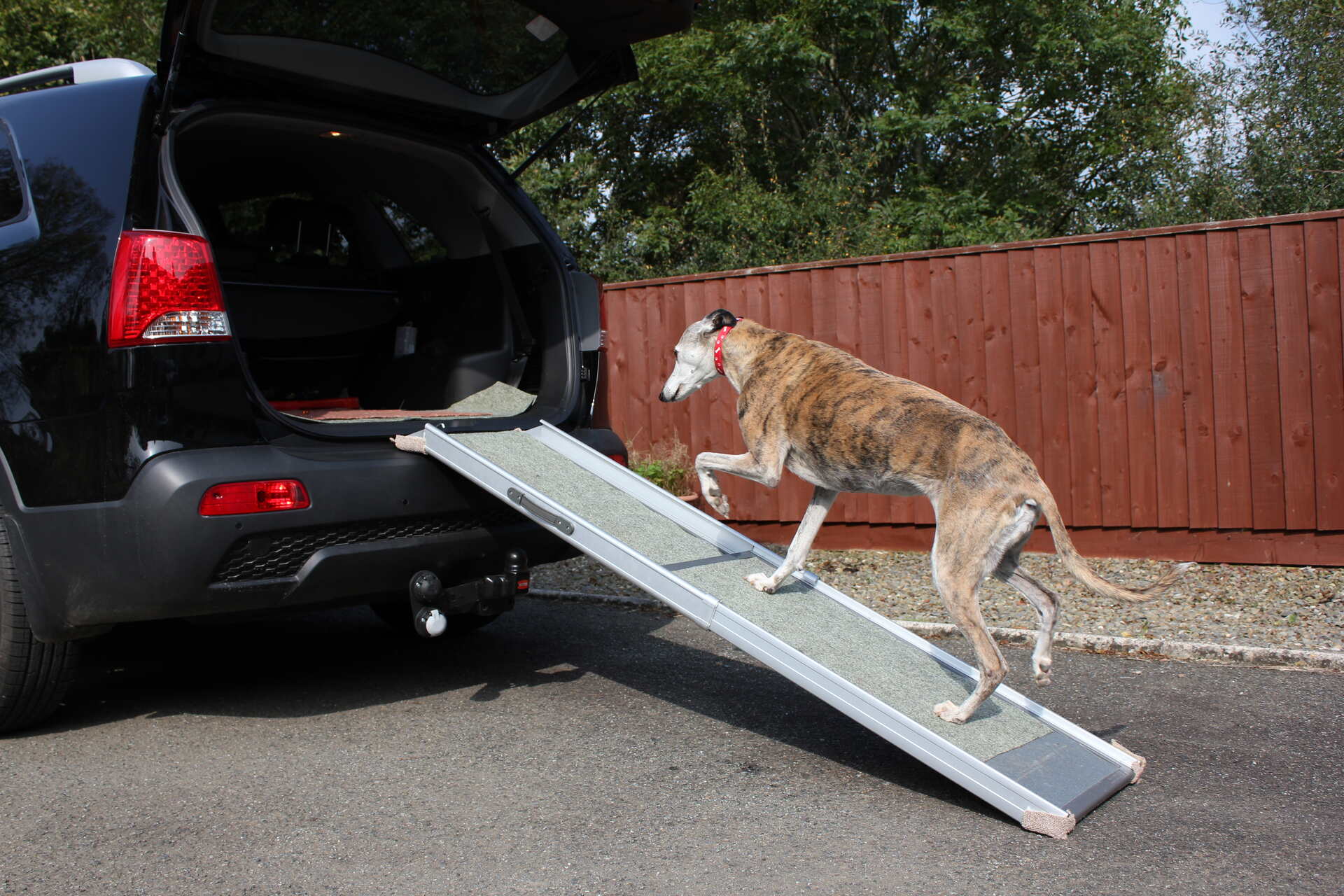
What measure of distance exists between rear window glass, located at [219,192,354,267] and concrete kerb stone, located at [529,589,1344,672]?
360 centimetres

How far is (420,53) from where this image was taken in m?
4.32

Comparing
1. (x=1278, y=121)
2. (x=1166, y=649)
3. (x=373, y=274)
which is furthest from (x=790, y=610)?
(x=1278, y=121)

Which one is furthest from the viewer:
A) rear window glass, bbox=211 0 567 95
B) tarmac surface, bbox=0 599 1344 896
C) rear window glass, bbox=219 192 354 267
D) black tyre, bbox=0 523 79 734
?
rear window glass, bbox=219 192 354 267

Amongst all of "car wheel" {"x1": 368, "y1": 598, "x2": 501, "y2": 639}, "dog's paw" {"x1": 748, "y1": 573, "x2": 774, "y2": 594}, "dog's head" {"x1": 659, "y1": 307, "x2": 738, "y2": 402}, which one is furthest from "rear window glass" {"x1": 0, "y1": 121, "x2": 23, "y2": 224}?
"dog's paw" {"x1": 748, "y1": 573, "x2": 774, "y2": 594}

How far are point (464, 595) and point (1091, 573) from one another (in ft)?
7.29

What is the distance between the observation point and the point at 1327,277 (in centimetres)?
662

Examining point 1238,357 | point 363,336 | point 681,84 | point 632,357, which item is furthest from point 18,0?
point 1238,357

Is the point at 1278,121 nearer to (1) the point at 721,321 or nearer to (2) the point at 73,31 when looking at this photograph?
(1) the point at 721,321

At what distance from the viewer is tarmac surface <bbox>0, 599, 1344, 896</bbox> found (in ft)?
9.12

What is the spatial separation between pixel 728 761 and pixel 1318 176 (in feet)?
44.1

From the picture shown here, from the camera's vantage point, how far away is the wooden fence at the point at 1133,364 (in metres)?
6.71

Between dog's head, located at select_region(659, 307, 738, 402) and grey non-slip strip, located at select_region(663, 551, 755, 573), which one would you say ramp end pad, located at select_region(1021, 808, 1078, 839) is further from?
dog's head, located at select_region(659, 307, 738, 402)

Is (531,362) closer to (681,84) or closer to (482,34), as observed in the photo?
(482,34)

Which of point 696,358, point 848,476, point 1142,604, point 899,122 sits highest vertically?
point 899,122
